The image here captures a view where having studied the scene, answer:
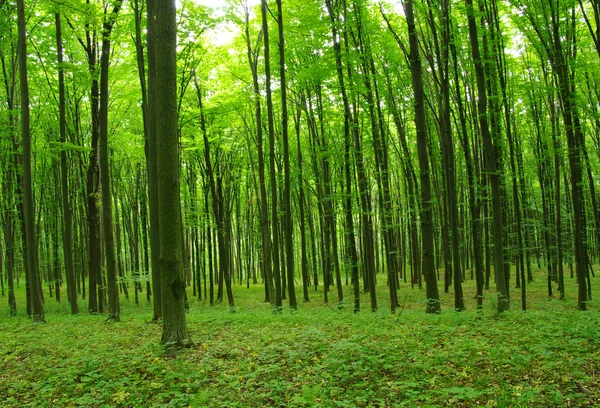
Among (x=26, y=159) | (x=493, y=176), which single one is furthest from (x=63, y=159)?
(x=493, y=176)

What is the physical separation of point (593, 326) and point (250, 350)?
6.18m

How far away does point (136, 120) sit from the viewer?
2014 cm

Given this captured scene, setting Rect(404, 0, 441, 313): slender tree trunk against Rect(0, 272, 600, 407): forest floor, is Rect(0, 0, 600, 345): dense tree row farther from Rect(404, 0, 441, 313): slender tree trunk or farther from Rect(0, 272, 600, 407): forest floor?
Rect(0, 272, 600, 407): forest floor

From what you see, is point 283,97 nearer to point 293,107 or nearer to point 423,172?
point 423,172

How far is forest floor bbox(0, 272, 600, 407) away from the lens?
4477 mm

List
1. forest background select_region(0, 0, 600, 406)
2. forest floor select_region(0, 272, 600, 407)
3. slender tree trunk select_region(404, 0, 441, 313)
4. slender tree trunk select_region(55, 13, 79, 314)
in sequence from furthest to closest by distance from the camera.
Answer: slender tree trunk select_region(55, 13, 79, 314) < slender tree trunk select_region(404, 0, 441, 313) < forest background select_region(0, 0, 600, 406) < forest floor select_region(0, 272, 600, 407)

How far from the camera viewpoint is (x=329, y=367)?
18.1 feet

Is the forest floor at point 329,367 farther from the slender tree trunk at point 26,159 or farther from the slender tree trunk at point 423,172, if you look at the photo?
the slender tree trunk at point 26,159

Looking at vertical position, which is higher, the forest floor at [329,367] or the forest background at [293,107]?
the forest background at [293,107]

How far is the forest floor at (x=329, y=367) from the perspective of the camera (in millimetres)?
4477

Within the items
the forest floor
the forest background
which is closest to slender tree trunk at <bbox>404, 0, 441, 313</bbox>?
the forest background

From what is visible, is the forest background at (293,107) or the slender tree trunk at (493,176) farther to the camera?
the slender tree trunk at (493,176)

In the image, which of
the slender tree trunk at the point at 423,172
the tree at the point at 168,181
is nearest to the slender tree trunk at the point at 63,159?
A: the tree at the point at 168,181

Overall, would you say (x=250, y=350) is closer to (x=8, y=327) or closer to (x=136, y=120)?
(x=8, y=327)
